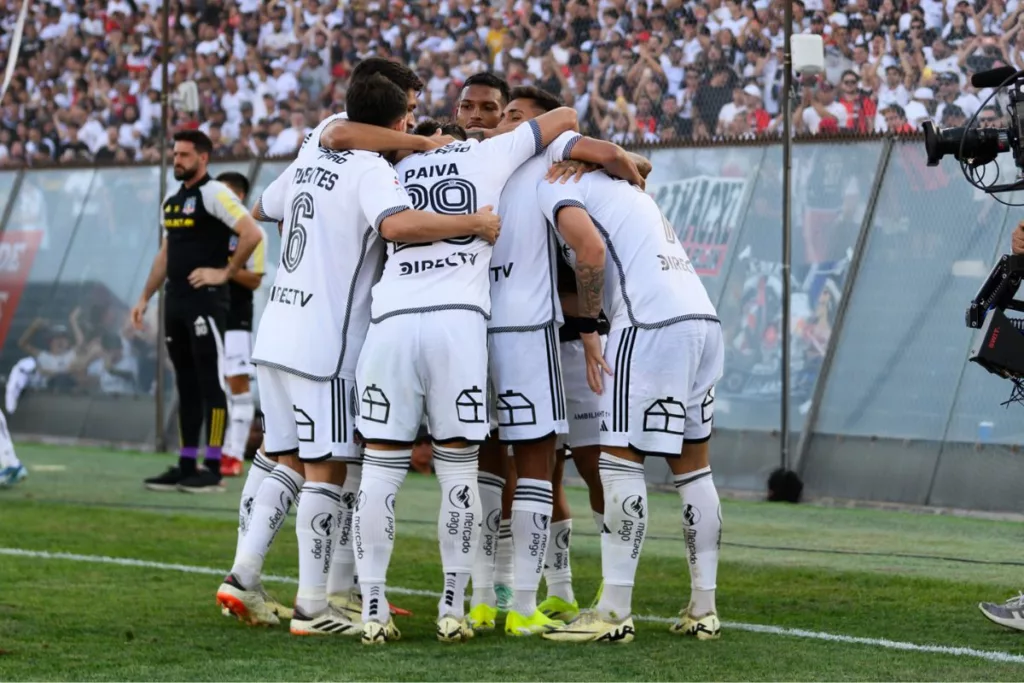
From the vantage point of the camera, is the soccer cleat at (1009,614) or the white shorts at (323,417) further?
the white shorts at (323,417)

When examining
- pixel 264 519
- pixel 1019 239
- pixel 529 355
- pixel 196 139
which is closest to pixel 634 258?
pixel 529 355

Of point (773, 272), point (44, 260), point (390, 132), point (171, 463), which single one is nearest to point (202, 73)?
point (44, 260)

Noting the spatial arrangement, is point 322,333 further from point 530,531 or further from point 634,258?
point 634,258

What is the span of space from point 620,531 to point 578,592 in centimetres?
149

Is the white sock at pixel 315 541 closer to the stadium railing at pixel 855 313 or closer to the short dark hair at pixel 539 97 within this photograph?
the short dark hair at pixel 539 97

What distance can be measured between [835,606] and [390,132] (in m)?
2.70

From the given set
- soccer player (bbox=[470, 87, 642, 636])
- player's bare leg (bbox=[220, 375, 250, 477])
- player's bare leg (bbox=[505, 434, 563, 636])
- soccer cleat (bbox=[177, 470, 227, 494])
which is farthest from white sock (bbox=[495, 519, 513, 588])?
player's bare leg (bbox=[220, 375, 250, 477])

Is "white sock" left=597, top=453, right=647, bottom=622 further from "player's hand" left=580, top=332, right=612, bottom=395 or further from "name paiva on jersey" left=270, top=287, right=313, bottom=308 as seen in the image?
"name paiva on jersey" left=270, top=287, right=313, bottom=308

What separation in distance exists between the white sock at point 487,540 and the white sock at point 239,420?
6.23m

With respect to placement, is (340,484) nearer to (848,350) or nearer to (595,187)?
(595,187)

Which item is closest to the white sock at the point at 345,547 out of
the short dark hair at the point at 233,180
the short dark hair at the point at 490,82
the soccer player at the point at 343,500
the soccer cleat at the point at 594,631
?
the soccer player at the point at 343,500

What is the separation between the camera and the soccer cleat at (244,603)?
6062 mm

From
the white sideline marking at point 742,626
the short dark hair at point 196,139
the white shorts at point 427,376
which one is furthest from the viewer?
the short dark hair at point 196,139

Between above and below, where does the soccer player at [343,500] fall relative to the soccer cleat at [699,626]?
above
